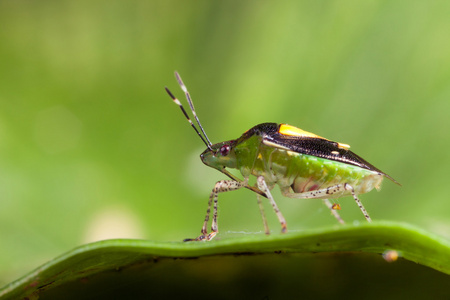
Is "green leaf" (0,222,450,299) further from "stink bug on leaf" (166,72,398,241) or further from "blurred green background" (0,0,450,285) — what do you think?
"blurred green background" (0,0,450,285)

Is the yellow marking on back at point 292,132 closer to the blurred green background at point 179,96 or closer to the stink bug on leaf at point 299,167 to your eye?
the stink bug on leaf at point 299,167

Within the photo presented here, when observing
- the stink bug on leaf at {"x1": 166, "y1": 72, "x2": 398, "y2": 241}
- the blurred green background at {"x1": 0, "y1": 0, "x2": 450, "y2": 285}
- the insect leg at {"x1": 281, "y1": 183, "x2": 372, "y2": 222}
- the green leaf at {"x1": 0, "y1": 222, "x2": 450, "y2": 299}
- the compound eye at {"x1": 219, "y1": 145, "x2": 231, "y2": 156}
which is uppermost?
the blurred green background at {"x1": 0, "y1": 0, "x2": 450, "y2": 285}

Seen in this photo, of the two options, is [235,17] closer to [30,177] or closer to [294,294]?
[30,177]

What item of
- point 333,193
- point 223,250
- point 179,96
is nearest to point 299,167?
→ point 333,193

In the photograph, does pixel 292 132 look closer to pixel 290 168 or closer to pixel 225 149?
pixel 290 168

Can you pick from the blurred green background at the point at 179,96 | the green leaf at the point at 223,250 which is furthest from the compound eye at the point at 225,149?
the green leaf at the point at 223,250

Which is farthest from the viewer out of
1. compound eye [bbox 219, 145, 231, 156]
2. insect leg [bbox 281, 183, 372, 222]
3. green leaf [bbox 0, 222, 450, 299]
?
compound eye [bbox 219, 145, 231, 156]

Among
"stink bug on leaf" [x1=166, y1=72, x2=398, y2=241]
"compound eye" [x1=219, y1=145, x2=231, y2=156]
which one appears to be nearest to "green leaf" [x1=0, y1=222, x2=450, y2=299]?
"stink bug on leaf" [x1=166, y1=72, x2=398, y2=241]

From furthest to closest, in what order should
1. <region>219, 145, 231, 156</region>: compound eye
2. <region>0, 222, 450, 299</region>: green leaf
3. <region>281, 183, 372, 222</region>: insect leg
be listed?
<region>219, 145, 231, 156</region>: compound eye → <region>281, 183, 372, 222</region>: insect leg → <region>0, 222, 450, 299</region>: green leaf
